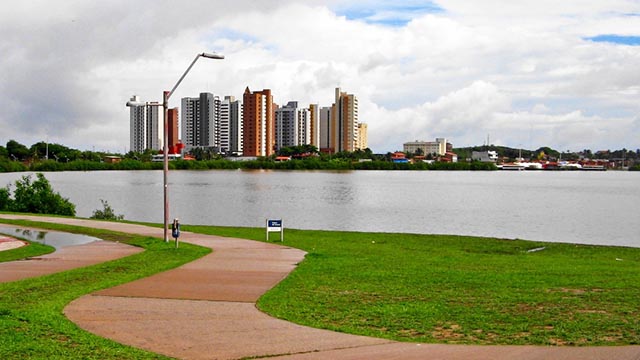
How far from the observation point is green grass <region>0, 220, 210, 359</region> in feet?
28.1

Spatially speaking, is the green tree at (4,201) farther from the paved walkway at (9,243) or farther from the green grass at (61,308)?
the green grass at (61,308)

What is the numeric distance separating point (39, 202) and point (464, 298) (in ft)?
112

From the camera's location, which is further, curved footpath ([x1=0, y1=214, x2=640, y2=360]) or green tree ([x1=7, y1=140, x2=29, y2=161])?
green tree ([x1=7, y1=140, x2=29, y2=161])

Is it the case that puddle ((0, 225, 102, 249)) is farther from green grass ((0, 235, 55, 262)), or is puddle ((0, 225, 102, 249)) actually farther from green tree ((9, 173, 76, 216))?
green tree ((9, 173, 76, 216))

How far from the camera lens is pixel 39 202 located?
41250 mm

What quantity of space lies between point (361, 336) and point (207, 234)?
1787 centimetres

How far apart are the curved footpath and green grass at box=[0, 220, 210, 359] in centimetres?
33

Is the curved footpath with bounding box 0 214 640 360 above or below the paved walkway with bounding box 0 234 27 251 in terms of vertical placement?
above

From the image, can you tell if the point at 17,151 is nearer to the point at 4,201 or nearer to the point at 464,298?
Answer: the point at 4,201

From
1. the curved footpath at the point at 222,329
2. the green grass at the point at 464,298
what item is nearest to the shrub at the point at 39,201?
the green grass at the point at 464,298

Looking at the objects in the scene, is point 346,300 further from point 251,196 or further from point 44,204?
point 251,196

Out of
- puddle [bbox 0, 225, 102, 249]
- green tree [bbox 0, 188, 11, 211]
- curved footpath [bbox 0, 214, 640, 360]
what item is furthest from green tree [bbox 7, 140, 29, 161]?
curved footpath [bbox 0, 214, 640, 360]

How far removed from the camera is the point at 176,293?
1312cm

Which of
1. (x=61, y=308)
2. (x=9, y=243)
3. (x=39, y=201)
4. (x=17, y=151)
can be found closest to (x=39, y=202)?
(x=39, y=201)
